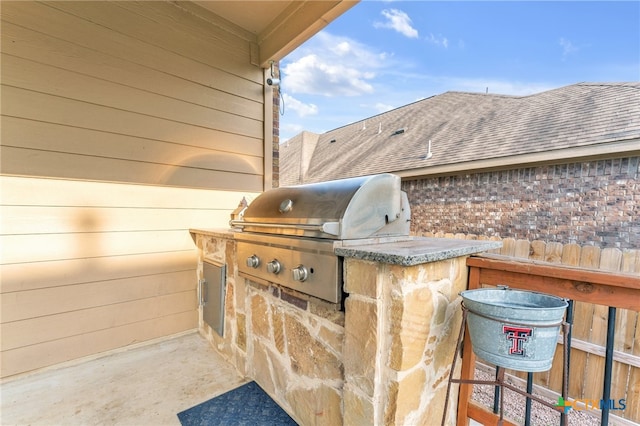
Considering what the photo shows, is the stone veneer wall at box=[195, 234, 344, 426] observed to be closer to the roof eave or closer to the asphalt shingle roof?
the roof eave

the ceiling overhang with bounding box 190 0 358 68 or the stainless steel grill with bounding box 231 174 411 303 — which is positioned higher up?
the ceiling overhang with bounding box 190 0 358 68

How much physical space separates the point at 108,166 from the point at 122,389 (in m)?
1.63

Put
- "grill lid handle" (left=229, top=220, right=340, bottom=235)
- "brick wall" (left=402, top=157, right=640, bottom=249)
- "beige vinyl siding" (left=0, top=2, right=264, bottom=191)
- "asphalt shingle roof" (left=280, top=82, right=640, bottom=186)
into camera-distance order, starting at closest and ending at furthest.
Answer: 1. "grill lid handle" (left=229, top=220, right=340, bottom=235)
2. "beige vinyl siding" (left=0, top=2, right=264, bottom=191)
3. "brick wall" (left=402, top=157, right=640, bottom=249)
4. "asphalt shingle roof" (left=280, top=82, right=640, bottom=186)

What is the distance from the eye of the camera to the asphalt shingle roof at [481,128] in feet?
13.4

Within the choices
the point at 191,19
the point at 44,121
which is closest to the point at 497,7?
the point at 191,19

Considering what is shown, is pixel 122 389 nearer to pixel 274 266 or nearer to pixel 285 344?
pixel 285 344

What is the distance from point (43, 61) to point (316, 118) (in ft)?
37.2

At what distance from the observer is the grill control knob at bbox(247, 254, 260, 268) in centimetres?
162

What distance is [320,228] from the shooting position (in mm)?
1228

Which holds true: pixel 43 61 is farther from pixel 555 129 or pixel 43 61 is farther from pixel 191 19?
Result: pixel 555 129

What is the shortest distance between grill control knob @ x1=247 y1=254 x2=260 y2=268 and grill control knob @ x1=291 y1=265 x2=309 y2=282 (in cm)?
41

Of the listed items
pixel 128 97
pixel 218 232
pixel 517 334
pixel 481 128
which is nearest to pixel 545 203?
pixel 481 128

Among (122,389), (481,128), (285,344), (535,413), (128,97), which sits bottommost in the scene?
(535,413)

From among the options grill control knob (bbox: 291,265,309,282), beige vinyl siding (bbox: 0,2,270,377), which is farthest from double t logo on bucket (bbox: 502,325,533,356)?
beige vinyl siding (bbox: 0,2,270,377)
